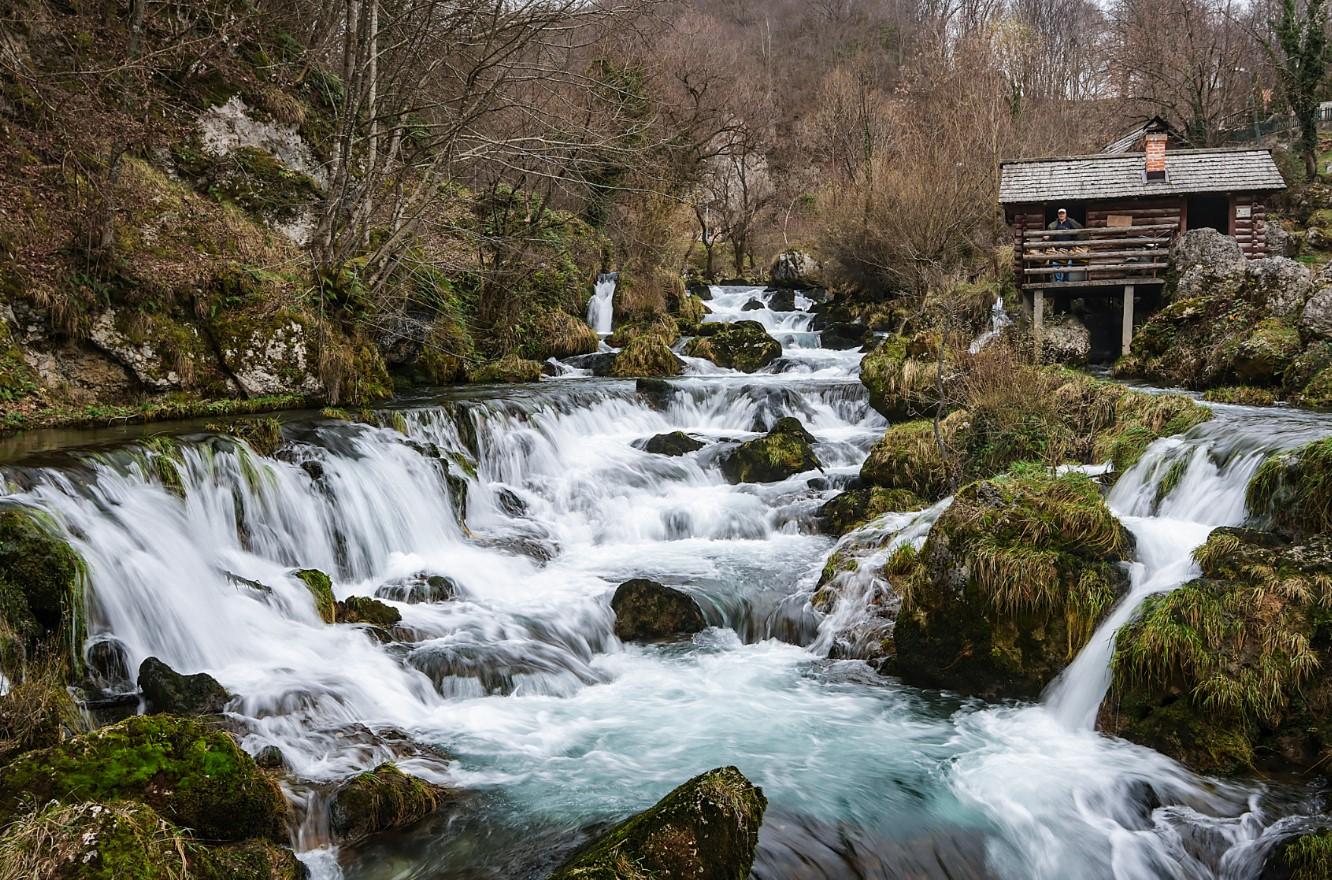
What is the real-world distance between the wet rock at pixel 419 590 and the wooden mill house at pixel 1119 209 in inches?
580

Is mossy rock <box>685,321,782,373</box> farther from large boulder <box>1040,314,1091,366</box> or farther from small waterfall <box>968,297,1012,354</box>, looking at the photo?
large boulder <box>1040,314,1091,366</box>

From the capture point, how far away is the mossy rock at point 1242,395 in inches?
490

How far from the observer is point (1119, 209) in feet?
68.6

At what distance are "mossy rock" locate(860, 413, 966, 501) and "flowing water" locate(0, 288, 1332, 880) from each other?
1178 mm

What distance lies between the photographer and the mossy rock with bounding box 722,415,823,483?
13852 millimetres

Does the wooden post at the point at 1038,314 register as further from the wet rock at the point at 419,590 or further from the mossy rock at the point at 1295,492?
the wet rock at the point at 419,590

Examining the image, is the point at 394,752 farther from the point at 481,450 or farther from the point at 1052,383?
the point at 1052,383

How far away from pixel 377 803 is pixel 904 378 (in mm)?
12645

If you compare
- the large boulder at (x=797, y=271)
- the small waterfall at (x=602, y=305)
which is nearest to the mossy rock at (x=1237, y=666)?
the small waterfall at (x=602, y=305)

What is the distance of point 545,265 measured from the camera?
20781 mm

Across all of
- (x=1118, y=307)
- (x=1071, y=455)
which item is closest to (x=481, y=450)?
(x=1071, y=455)

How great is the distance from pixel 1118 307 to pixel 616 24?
14519 mm

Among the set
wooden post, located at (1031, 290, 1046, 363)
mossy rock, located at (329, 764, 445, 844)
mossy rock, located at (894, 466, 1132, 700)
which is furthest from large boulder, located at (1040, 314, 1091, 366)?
mossy rock, located at (329, 764, 445, 844)

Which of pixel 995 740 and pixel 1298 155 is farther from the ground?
pixel 1298 155
